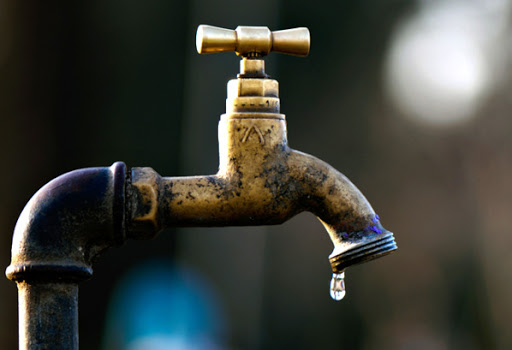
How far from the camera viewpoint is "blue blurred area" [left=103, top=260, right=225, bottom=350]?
2.38 m

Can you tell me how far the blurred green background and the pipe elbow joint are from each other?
141 centimetres

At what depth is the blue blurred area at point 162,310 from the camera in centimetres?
238

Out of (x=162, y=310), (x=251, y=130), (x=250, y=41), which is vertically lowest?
(x=162, y=310)

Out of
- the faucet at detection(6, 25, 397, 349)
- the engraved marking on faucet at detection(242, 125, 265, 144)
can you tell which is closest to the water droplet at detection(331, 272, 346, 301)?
the faucet at detection(6, 25, 397, 349)

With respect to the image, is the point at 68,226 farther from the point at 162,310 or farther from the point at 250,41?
the point at 162,310

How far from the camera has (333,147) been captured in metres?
2.78

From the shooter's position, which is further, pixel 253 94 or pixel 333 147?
pixel 333 147

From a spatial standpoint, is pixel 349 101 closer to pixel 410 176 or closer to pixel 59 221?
pixel 410 176

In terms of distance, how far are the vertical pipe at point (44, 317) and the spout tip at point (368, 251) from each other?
0.34 metres

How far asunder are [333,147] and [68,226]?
2.01 meters

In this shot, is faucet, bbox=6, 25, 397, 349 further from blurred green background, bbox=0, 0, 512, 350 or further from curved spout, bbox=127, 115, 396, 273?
blurred green background, bbox=0, 0, 512, 350

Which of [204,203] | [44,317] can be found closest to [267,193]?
[204,203]

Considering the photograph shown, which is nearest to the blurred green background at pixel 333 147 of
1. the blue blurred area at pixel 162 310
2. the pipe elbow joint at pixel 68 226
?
the blue blurred area at pixel 162 310

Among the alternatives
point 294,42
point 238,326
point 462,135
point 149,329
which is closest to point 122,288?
point 149,329
